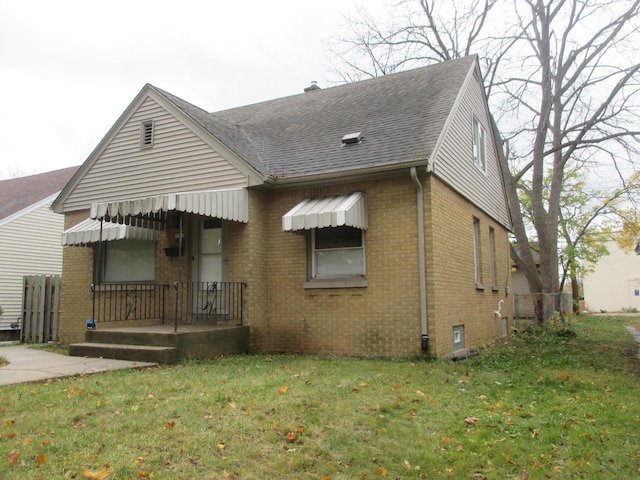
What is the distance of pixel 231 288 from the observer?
1017cm

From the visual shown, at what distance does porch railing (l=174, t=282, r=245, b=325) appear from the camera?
10.1 meters

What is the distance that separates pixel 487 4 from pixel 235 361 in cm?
1603

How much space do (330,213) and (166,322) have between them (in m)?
4.58

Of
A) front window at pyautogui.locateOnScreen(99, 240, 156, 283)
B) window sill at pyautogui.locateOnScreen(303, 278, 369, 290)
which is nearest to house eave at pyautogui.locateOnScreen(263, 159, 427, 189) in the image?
window sill at pyautogui.locateOnScreen(303, 278, 369, 290)

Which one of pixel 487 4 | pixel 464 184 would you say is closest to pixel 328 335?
pixel 464 184

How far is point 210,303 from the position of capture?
10438 millimetres

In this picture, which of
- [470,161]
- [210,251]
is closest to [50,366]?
[210,251]

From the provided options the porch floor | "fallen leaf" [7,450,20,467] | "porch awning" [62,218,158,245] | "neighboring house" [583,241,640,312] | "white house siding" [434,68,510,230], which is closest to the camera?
"fallen leaf" [7,450,20,467]

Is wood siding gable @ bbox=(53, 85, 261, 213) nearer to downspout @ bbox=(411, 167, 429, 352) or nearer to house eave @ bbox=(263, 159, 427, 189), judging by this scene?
house eave @ bbox=(263, 159, 427, 189)

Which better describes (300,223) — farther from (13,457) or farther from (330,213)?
(13,457)

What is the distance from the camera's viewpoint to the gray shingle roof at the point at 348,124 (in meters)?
9.91

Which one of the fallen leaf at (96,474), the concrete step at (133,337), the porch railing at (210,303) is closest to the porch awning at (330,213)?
the porch railing at (210,303)

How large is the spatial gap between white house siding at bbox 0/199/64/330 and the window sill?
1225cm

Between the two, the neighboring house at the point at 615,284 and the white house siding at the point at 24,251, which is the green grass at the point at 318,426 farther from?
the neighboring house at the point at 615,284
